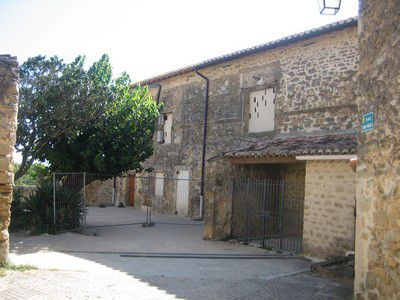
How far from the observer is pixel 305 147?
9430 mm

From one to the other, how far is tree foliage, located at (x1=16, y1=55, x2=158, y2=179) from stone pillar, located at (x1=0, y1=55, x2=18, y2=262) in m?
3.34

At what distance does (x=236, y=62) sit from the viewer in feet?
46.1

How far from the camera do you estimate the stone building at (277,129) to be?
338 inches

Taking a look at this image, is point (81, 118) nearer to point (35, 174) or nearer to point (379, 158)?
point (379, 158)

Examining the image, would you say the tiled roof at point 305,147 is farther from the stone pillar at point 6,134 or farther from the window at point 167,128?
the window at point 167,128

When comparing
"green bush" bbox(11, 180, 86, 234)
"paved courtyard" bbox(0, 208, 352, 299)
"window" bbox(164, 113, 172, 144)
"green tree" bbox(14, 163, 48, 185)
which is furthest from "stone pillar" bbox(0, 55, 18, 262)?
"window" bbox(164, 113, 172, 144)

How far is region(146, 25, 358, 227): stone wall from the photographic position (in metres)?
10.8

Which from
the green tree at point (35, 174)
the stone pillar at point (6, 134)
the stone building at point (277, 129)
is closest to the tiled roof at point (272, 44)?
the stone building at point (277, 129)

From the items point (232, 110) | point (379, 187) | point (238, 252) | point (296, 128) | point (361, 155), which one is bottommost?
point (238, 252)

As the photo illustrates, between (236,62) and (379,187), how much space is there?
10.3 metres

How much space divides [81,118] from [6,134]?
15.2 feet

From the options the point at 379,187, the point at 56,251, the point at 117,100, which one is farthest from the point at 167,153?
the point at 379,187

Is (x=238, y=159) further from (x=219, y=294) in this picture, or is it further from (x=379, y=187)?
(x=379, y=187)

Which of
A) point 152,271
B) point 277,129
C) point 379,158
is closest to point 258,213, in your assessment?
point 277,129
